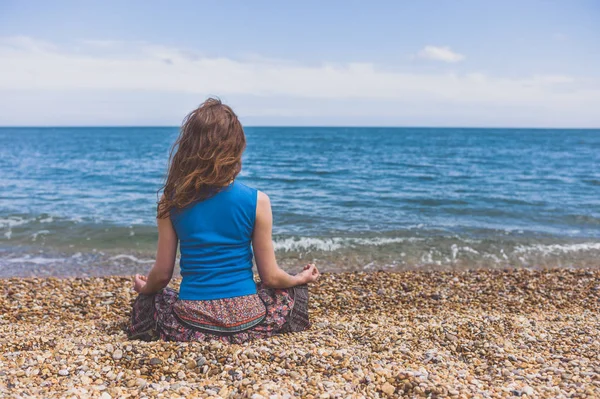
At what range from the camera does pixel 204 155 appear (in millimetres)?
3682

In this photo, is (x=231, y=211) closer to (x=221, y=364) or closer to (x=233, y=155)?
(x=233, y=155)

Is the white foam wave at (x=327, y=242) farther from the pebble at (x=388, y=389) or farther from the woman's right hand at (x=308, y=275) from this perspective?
the pebble at (x=388, y=389)

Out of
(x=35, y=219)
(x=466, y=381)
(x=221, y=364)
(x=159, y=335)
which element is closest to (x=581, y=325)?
(x=466, y=381)

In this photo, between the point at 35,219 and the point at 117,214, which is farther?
the point at 117,214

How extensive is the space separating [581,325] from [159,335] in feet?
14.6

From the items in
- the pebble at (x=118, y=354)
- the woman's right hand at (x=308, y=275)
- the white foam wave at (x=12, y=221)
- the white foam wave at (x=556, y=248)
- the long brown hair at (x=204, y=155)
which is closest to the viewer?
the long brown hair at (x=204, y=155)

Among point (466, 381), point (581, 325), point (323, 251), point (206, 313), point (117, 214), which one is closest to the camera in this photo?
point (466, 381)

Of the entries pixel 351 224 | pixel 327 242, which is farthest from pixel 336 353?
pixel 351 224

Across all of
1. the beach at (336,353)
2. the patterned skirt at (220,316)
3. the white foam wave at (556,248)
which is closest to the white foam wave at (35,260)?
the beach at (336,353)

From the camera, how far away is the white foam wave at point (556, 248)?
413 inches

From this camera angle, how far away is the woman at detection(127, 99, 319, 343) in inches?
146

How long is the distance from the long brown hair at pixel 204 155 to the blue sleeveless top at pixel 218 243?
91mm

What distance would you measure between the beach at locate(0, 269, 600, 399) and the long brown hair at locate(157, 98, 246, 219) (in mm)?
1263

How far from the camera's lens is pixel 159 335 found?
14.0 feet
